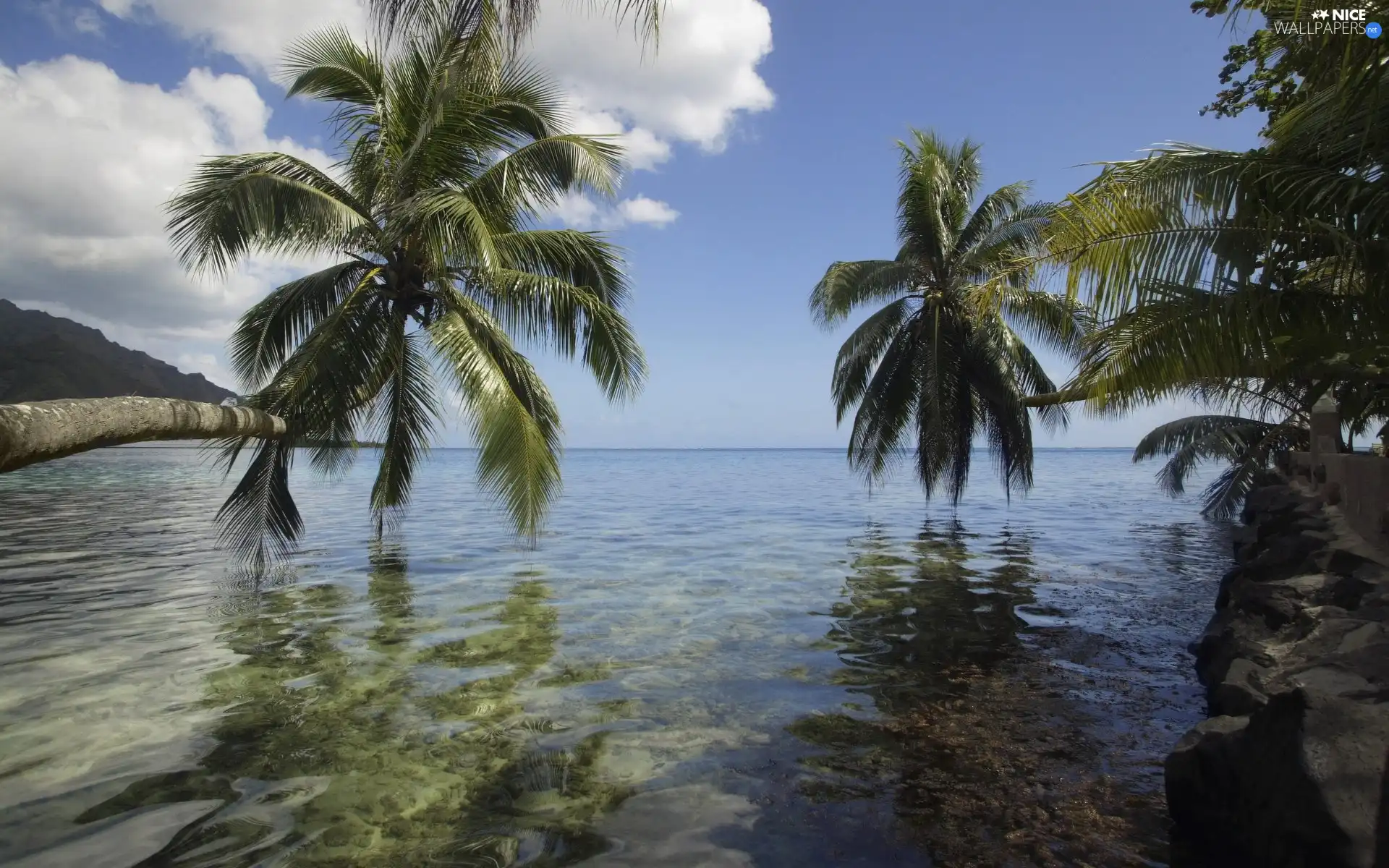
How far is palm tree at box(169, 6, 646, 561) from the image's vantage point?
907cm

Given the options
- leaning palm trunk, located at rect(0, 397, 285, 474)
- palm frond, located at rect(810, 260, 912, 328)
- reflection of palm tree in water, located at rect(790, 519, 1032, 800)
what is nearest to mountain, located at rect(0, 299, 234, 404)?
leaning palm trunk, located at rect(0, 397, 285, 474)

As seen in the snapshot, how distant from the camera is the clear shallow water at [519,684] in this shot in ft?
12.5

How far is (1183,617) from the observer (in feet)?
27.6

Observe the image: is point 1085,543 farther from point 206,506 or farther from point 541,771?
point 206,506

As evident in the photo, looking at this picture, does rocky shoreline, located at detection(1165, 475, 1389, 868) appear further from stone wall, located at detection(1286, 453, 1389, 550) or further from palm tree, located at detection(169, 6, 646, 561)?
palm tree, located at detection(169, 6, 646, 561)

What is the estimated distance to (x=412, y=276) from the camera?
1102 cm

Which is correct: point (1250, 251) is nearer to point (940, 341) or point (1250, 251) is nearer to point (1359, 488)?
point (1359, 488)

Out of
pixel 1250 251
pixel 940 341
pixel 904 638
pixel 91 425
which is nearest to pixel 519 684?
pixel 91 425

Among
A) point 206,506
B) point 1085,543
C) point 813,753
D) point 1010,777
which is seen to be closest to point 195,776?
point 813,753

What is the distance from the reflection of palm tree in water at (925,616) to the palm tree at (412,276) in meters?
4.19

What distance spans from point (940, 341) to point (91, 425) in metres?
15.5

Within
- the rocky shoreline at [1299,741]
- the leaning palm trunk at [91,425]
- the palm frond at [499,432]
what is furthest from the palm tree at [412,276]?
the rocky shoreline at [1299,741]

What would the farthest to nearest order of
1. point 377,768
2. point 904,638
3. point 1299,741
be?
point 904,638 < point 377,768 < point 1299,741

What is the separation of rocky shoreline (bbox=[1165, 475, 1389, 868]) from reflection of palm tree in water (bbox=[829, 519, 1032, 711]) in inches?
77.7
